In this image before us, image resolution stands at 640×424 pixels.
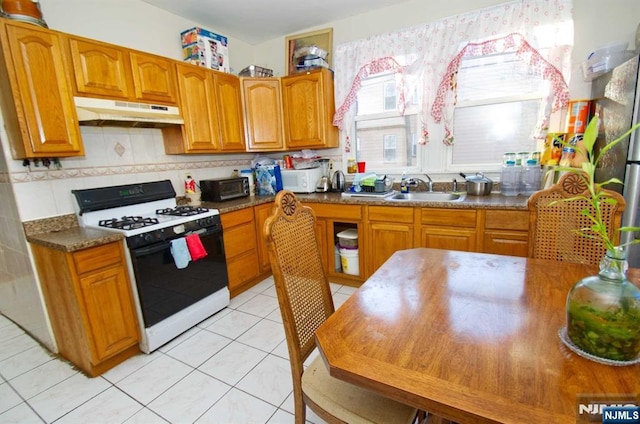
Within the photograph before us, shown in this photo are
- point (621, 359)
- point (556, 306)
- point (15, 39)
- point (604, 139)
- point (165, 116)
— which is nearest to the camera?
A: point (621, 359)

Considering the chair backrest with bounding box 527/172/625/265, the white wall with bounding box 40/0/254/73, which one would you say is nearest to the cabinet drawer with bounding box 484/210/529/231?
the chair backrest with bounding box 527/172/625/265

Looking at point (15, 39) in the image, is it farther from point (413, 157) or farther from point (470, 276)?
point (413, 157)

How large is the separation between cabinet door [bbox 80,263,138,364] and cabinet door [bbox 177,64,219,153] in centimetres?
126

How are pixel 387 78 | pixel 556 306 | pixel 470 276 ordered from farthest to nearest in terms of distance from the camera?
pixel 387 78 < pixel 470 276 < pixel 556 306

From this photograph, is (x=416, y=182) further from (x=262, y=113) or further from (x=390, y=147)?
(x=262, y=113)

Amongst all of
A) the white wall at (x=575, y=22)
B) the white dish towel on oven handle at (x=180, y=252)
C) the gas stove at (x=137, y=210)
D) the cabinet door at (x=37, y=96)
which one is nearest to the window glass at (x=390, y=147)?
the white wall at (x=575, y=22)

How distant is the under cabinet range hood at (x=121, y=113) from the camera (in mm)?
1952

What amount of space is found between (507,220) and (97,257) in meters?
2.72

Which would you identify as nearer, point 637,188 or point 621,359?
point 621,359

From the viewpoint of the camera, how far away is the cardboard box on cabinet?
274 cm

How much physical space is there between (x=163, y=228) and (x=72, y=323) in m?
0.76

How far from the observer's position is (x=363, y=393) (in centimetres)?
102

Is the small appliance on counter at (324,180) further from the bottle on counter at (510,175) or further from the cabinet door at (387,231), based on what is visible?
the bottle on counter at (510,175)

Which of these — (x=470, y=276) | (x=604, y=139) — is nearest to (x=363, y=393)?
(x=470, y=276)
